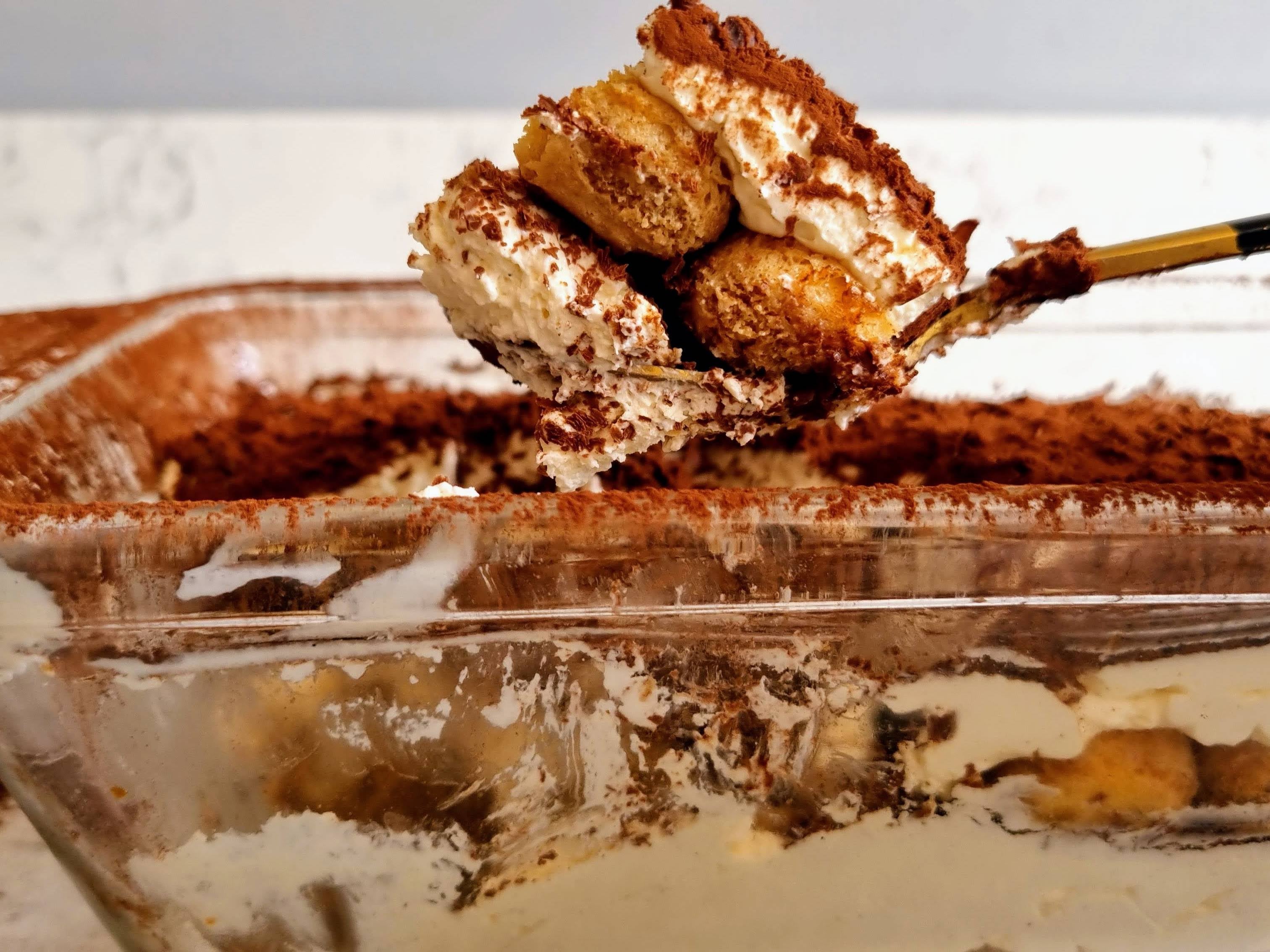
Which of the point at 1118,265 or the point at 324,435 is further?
the point at 324,435

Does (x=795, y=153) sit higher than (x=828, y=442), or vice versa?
(x=795, y=153)

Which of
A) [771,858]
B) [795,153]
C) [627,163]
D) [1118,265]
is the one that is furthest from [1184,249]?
[771,858]

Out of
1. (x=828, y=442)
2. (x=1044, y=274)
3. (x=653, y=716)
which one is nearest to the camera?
(x=653, y=716)

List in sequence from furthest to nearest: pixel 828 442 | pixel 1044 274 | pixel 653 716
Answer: pixel 828 442 → pixel 1044 274 → pixel 653 716

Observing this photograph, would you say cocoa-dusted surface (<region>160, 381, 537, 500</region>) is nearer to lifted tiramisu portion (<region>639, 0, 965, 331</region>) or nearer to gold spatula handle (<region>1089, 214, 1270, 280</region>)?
lifted tiramisu portion (<region>639, 0, 965, 331</region>)

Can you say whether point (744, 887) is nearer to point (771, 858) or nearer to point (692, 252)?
point (771, 858)

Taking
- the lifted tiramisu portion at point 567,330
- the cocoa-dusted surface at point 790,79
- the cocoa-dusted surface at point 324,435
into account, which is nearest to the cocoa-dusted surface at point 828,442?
the cocoa-dusted surface at point 324,435

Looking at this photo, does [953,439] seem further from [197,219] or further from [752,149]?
[197,219]
